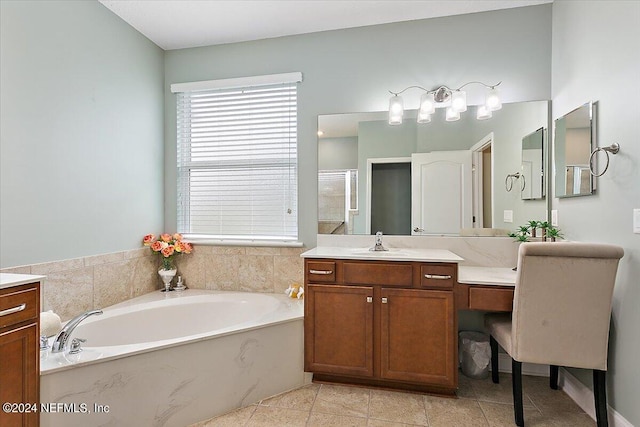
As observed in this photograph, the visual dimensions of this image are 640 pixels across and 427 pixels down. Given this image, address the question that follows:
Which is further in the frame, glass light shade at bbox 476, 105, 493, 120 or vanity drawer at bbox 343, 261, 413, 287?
glass light shade at bbox 476, 105, 493, 120

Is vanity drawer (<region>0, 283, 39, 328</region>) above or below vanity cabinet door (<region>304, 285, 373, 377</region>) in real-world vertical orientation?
above

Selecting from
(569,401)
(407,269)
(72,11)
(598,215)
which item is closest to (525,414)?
(569,401)

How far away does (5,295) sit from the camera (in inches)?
55.6

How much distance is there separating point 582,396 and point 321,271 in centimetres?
171

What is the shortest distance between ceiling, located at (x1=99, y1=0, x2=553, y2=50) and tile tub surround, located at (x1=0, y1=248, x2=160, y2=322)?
181 centimetres

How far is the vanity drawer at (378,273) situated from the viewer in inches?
85.8

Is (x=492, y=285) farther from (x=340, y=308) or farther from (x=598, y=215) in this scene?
(x=340, y=308)

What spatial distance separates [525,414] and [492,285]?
0.75m

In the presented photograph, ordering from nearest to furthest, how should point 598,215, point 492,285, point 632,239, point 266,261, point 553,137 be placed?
point 632,239 < point 598,215 < point 492,285 < point 553,137 < point 266,261

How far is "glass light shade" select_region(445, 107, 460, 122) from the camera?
2568mm

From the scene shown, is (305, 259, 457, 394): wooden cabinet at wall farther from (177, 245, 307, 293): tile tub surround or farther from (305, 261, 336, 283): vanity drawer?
(177, 245, 307, 293): tile tub surround

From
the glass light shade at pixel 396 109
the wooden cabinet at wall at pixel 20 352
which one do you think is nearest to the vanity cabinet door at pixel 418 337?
the glass light shade at pixel 396 109

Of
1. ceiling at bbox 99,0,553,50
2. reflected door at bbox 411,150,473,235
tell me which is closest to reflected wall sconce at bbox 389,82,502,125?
reflected door at bbox 411,150,473,235

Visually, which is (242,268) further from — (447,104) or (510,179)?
(510,179)
